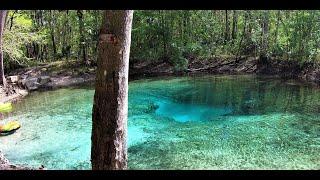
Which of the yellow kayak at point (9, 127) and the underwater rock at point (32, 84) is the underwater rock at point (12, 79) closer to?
the underwater rock at point (32, 84)

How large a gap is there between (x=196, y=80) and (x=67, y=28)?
13297 millimetres

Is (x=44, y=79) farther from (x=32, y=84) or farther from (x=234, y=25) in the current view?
(x=234, y=25)

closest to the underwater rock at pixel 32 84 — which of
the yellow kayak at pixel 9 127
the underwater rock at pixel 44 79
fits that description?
the underwater rock at pixel 44 79

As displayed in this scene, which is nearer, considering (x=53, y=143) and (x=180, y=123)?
(x=53, y=143)

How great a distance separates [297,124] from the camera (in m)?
13.9

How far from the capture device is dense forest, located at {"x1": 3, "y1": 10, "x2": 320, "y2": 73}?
29578mm

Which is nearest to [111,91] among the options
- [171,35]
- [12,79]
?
[12,79]
